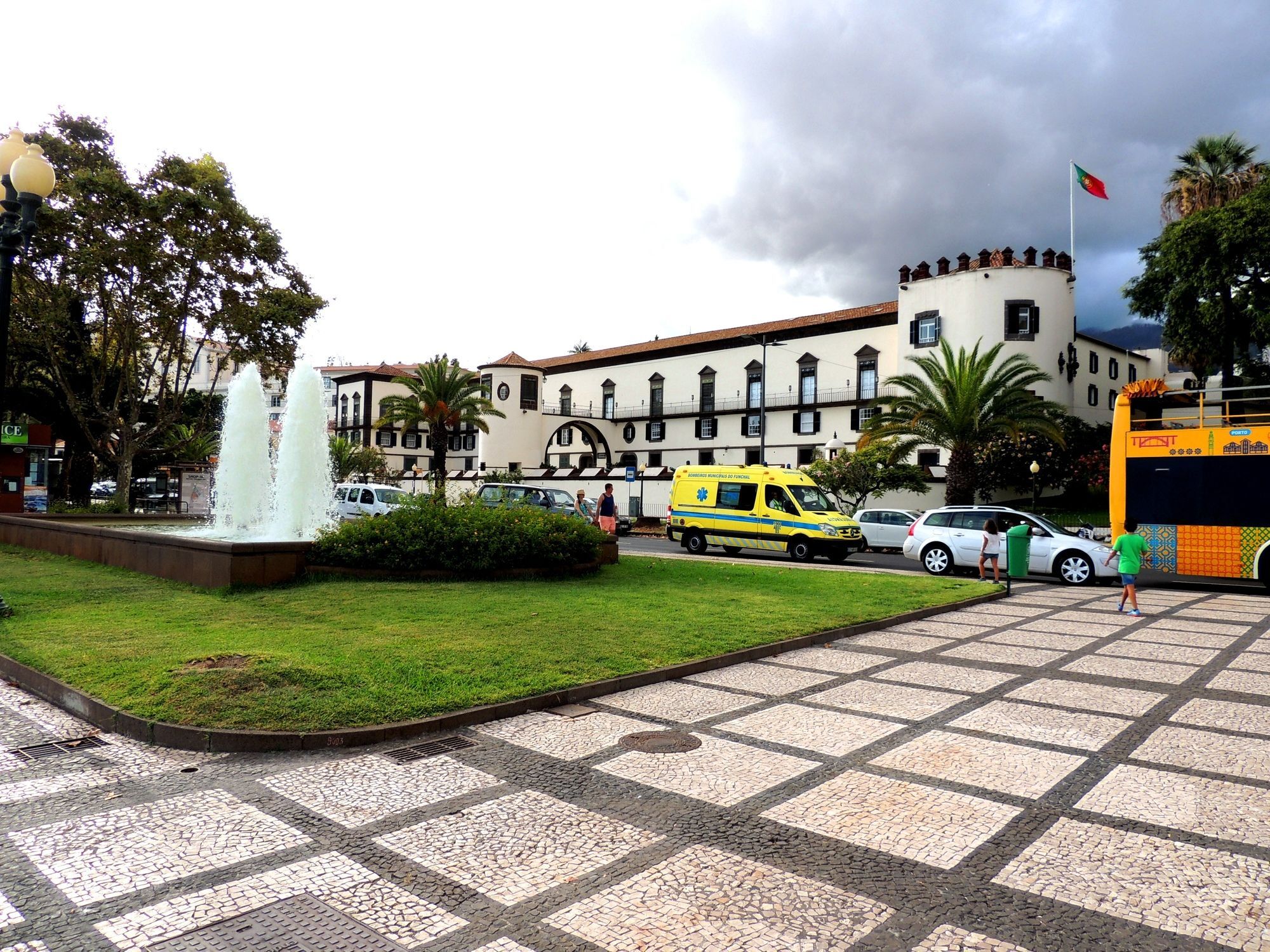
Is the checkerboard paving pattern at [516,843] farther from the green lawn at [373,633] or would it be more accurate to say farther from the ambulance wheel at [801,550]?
the ambulance wheel at [801,550]

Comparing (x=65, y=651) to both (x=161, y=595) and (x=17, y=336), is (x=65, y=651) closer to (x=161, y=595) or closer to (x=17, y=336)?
(x=161, y=595)

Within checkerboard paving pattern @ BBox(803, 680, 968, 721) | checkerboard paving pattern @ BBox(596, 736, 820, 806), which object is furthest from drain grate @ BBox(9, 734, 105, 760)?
checkerboard paving pattern @ BBox(803, 680, 968, 721)

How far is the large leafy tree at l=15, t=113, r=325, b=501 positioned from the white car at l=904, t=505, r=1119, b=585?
19772mm

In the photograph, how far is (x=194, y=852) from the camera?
12.0 ft

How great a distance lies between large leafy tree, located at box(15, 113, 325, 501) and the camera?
74.4ft

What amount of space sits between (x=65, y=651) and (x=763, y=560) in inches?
626

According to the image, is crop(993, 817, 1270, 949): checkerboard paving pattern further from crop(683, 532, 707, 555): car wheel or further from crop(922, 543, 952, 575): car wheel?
crop(683, 532, 707, 555): car wheel

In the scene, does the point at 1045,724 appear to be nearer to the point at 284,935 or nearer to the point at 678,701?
the point at 678,701

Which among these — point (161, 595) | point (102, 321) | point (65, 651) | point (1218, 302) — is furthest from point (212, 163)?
point (1218, 302)

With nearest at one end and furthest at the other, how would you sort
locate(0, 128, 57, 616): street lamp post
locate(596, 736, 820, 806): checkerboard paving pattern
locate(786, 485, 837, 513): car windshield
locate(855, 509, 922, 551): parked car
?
1. locate(596, 736, 820, 806): checkerboard paving pattern
2. locate(0, 128, 57, 616): street lamp post
3. locate(786, 485, 837, 513): car windshield
4. locate(855, 509, 922, 551): parked car

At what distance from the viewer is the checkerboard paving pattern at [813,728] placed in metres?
5.46

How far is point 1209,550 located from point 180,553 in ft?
59.2

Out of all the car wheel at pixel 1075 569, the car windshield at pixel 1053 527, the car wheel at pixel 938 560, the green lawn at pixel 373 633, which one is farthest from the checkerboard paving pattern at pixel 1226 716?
the car wheel at pixel 938 560

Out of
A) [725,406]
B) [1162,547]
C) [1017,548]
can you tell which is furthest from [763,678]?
[725,406]
